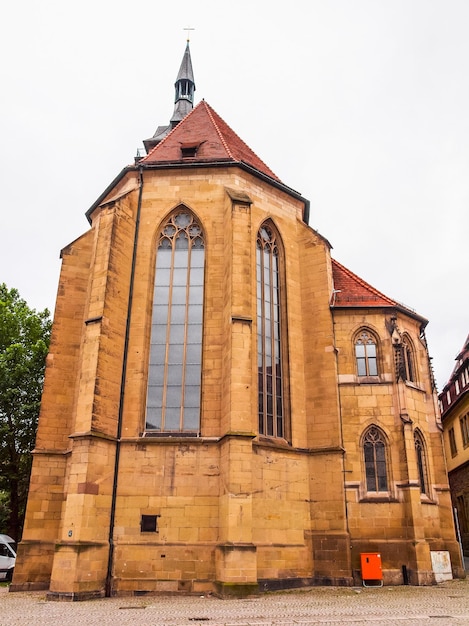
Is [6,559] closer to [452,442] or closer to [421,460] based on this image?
[421,460]

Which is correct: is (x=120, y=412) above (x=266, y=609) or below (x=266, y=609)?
above

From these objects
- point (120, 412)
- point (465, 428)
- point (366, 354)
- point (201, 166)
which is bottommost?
point (120, 412)

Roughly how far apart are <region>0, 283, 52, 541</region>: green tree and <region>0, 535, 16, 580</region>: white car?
346cm

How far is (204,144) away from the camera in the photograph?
64.8 ft

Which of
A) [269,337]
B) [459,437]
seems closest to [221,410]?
[269,337]

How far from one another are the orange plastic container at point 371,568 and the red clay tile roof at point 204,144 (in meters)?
12.3

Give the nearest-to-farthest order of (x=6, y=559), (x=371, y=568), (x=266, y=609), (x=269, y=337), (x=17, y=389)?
→ (x=266, y=609), (x=371, y=568), (x=269, y=337), (x=6, y=559), (x=17, y=389)

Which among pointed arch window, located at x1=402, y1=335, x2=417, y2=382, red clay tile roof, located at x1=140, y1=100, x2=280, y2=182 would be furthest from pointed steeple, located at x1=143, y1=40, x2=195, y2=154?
pointed arch window, located at x1=402, y1=335, x2=417, y2=382

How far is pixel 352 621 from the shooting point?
962 centimetres

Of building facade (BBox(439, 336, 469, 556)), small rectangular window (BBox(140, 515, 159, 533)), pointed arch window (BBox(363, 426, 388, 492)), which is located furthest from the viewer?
building facade (BBox(439, 336, 469, 556))

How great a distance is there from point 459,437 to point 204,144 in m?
24.7

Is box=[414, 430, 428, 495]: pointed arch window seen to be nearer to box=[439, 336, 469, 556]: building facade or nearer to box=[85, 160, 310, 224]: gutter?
box=[85, 160, 310, 224]: gutter

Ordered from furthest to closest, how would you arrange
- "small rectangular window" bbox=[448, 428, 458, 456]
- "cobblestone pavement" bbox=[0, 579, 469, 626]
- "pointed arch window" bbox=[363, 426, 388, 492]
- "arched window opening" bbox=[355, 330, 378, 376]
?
"small rectangular window" bbox=[448, 428, 458, 456] < "arched window opening" bbox=[355, 330, 378, 376] < "pointed arch window" bbox=[363, 426, 388, 492] < "cobblestone pavement" bbox=[0, 579, 469, 626]

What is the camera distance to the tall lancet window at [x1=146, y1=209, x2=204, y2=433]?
51.7 feet
